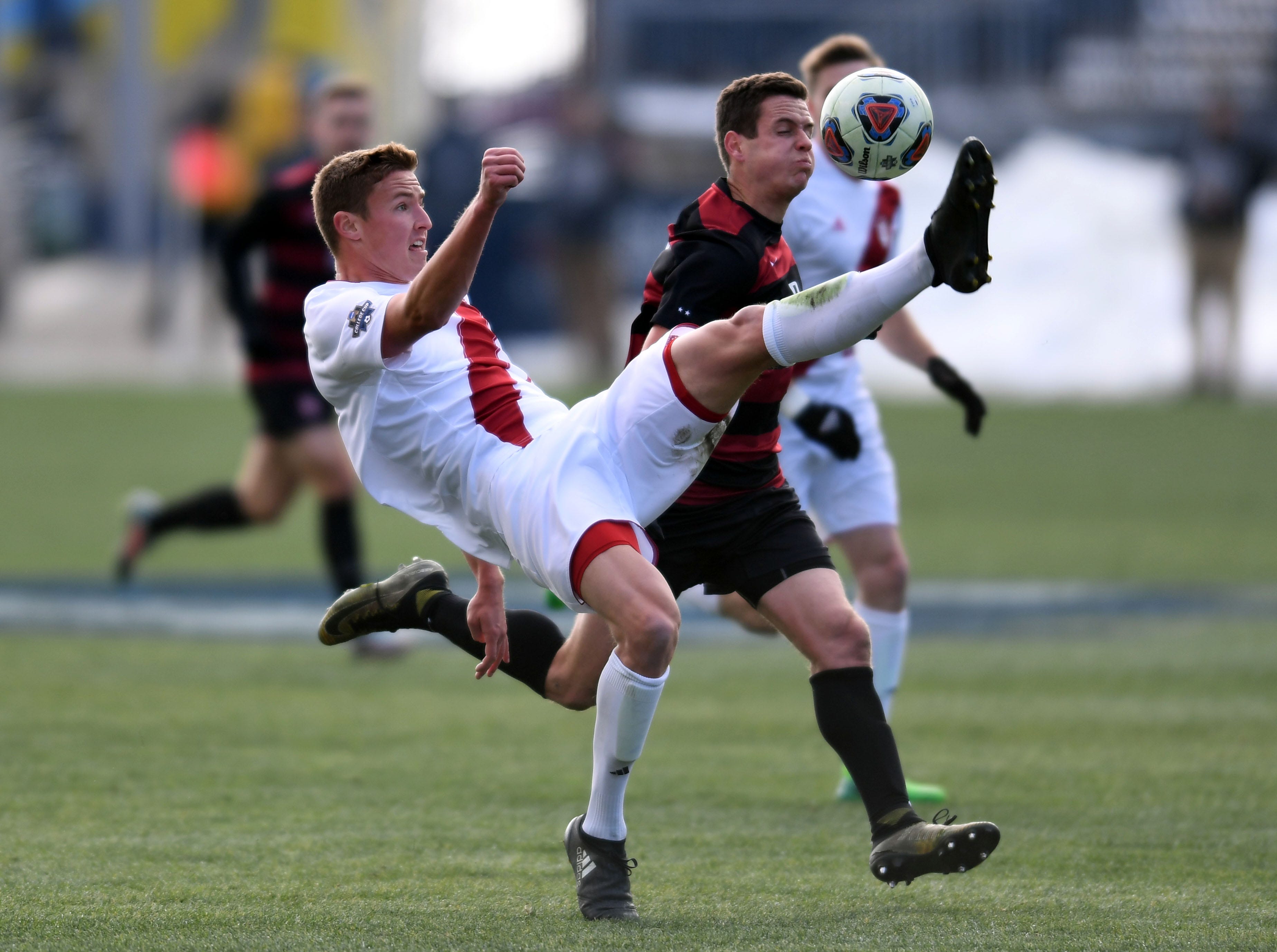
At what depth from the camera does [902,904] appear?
4516 mm

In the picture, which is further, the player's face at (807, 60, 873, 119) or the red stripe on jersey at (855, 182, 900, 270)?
the red stripe on jersey at (855, 182, 900, 270)

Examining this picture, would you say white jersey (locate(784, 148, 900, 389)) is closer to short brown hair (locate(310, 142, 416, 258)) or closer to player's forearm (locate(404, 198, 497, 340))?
short brown hair (locate(310, 142, 416, 258))

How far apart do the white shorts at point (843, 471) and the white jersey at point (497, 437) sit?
1627 mm

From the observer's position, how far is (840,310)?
4129 mm

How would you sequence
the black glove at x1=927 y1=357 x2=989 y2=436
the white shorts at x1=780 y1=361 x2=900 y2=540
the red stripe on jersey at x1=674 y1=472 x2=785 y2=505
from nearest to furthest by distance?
the red stripe on jersey at x1=674 y1=472 x2=785 y2=505
the black glove at x1=927 y1=357 x2=989 y2=436
the white shorts at x1=780 y1=361 x2=900 y2=540

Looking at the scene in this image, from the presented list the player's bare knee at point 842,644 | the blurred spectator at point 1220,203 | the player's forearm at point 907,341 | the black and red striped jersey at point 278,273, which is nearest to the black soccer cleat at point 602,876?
the player's bare knee at point 842,644

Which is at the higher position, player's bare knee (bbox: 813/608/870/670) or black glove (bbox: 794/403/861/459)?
black glove (bbox: 794/403/861/459)

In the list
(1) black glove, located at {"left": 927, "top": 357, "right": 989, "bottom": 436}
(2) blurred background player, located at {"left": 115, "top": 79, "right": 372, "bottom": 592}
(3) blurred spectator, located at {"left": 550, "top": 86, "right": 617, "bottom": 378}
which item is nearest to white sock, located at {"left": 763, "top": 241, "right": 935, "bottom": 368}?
(1) black glove, located at {"left": 927, "top": 357, "right": 989, "bottom": 436}

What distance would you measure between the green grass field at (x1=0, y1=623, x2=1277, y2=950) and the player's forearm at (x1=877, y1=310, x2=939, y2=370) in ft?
4.68

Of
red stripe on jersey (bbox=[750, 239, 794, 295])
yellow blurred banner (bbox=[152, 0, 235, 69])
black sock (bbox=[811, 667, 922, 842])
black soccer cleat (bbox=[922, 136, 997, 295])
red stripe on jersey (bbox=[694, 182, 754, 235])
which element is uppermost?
black soccer cleat (bbox=[922, 136, 997, 295])

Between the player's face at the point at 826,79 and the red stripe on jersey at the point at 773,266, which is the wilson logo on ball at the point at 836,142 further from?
the player's face at the point at 826,79

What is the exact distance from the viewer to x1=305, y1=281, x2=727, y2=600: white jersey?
436 centimetres

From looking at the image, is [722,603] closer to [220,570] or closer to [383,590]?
[383,590]

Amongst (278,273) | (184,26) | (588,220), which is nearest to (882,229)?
(278,273)
